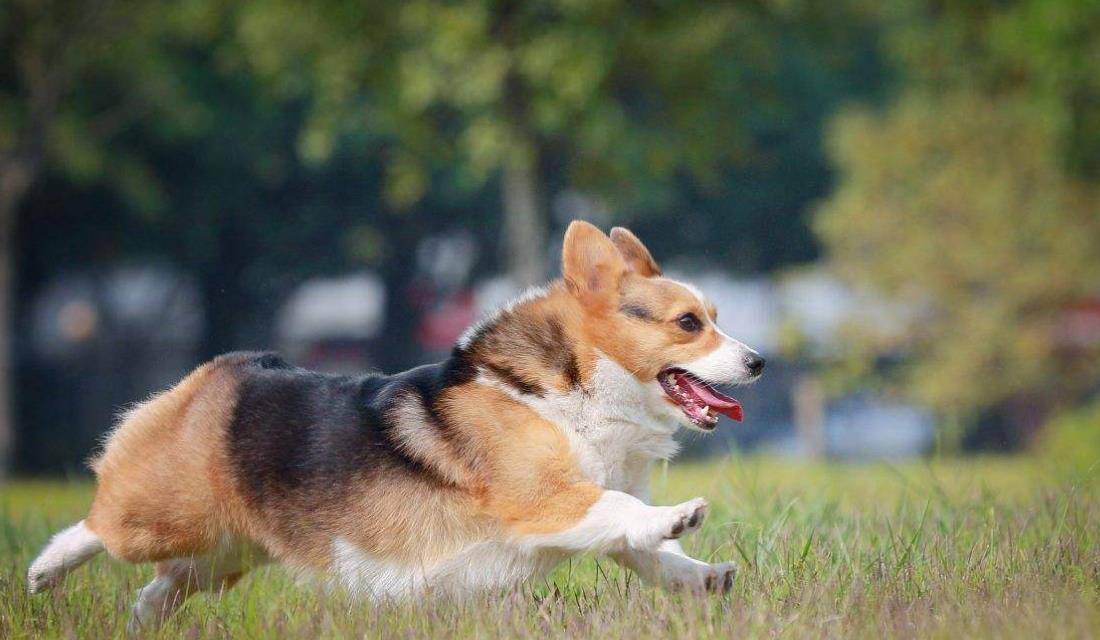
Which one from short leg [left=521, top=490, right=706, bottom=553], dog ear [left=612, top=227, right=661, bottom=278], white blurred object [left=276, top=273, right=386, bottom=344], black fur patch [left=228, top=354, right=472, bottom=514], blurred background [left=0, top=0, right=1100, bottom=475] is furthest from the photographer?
white blurred object [left=276, top=273, right=386, bottom=344]

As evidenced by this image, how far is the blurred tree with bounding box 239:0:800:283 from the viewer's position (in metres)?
15.8

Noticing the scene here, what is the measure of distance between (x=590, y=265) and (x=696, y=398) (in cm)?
66

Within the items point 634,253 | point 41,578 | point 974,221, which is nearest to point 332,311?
point 974,221

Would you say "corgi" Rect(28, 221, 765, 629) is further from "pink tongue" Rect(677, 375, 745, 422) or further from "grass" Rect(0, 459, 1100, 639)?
"grass" Rect(0, 459, 1100, 639)

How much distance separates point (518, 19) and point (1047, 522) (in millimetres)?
10760

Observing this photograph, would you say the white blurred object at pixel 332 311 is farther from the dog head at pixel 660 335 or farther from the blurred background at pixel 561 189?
the dog head at pixel 660 335

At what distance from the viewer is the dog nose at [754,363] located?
5156 millimetres

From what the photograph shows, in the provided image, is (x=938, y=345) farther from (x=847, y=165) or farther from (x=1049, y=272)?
(x=847, y=165)

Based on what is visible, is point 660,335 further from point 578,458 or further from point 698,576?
point 698,576

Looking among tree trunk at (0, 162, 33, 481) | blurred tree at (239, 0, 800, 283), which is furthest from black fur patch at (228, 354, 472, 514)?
tree trunk at (0, 162, 33, 481)

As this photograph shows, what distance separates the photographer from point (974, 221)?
2066 cm

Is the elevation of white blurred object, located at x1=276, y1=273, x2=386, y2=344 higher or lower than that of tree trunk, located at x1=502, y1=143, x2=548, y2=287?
higher

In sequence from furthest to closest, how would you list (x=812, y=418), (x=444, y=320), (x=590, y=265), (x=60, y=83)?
1. (x=444, y=320)
2. (x=812, y=418)
3. (x=60, y=83)
4. (x=590, y=265)

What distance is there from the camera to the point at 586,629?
15.7 feet
